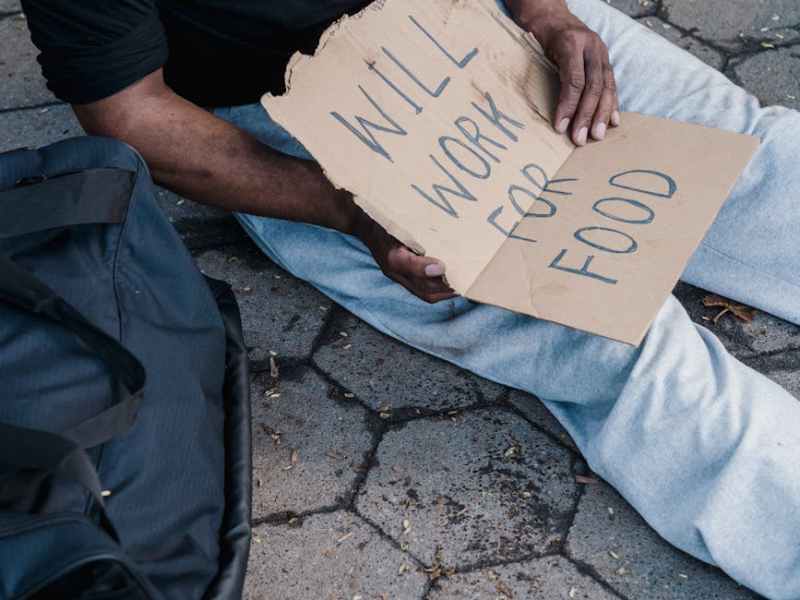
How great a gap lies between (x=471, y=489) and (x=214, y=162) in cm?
65

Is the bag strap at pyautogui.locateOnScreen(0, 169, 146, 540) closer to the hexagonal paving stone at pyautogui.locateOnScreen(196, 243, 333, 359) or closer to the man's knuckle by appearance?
the hexagonal paving stone at pyautogui.locateOnScreen(196, 243, 333, 359)

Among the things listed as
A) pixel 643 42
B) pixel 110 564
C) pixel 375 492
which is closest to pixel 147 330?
pixel 110 564

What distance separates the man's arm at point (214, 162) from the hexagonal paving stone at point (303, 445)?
29 cm

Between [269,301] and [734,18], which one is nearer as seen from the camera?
[269,301]

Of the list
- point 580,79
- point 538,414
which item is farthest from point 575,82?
point 538,414

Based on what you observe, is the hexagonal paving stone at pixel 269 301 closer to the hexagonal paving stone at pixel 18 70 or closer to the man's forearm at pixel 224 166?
the man's forearm at pixel 224 166

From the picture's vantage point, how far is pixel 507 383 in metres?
1.79

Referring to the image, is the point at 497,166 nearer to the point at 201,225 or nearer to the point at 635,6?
the point at 201,225

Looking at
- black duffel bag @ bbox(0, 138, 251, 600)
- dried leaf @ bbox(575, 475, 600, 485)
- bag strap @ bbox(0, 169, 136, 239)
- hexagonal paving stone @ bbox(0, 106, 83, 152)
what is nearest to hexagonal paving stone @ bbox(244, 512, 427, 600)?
black duffel bag @ bbox(0, 138, 251, 600)

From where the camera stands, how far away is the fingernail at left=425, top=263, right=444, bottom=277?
1481mm

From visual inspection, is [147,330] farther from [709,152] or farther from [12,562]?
[709,152]

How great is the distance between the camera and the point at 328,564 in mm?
1596

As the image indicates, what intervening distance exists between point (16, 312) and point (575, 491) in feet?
2.82

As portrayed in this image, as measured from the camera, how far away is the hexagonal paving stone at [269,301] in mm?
1945
